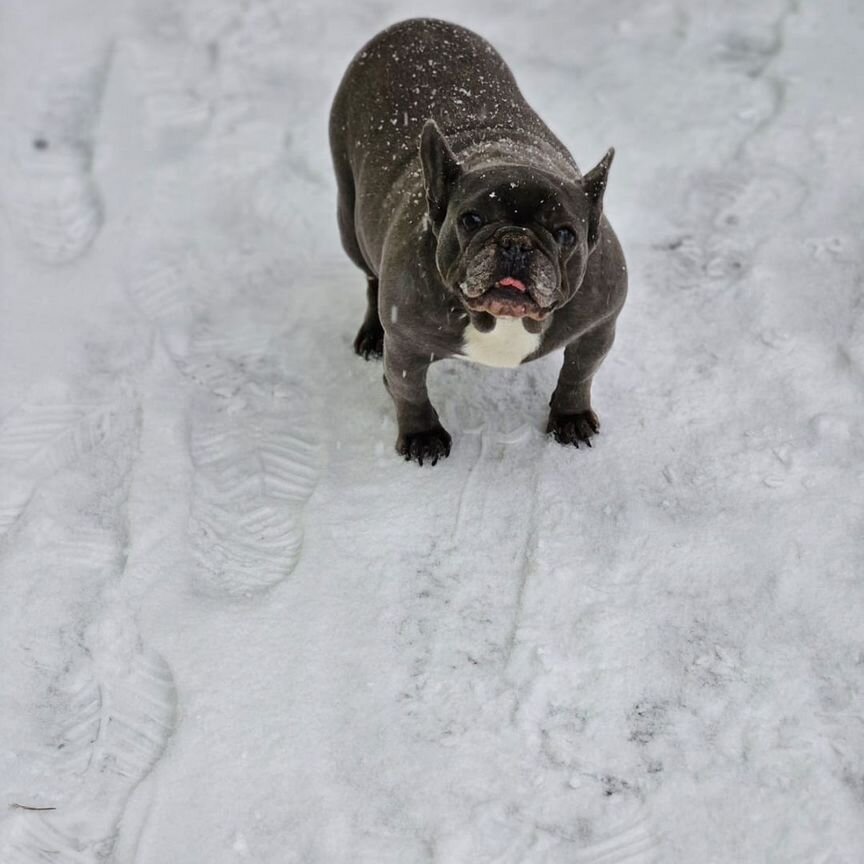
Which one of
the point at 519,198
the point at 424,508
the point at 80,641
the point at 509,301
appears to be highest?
the point at 519,198

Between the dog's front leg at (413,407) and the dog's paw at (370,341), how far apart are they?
0.51 metres

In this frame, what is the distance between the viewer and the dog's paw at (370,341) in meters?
4.77

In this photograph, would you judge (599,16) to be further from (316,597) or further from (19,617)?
(19,617)

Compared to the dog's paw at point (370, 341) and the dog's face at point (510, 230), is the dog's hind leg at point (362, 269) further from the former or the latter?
the dog's face at point (510, 230)

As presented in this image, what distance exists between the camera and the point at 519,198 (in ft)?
11.0

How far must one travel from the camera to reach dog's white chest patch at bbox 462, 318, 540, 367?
363 centimetres

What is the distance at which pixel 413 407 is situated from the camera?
13.6 feet

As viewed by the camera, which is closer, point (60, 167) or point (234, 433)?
point (234, 433)

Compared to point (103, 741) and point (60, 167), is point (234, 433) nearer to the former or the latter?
point (103, 741)

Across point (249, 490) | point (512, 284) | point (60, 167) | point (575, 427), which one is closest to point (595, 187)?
point (512, 284)

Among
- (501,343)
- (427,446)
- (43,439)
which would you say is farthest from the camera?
(43,439)

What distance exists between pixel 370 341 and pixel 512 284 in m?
1.56

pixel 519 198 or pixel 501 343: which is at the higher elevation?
pixel 519 198

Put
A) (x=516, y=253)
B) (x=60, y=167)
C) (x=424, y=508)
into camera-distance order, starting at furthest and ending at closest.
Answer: (x=60, y=167), (x=424, y=508), (x=516, y=253)
